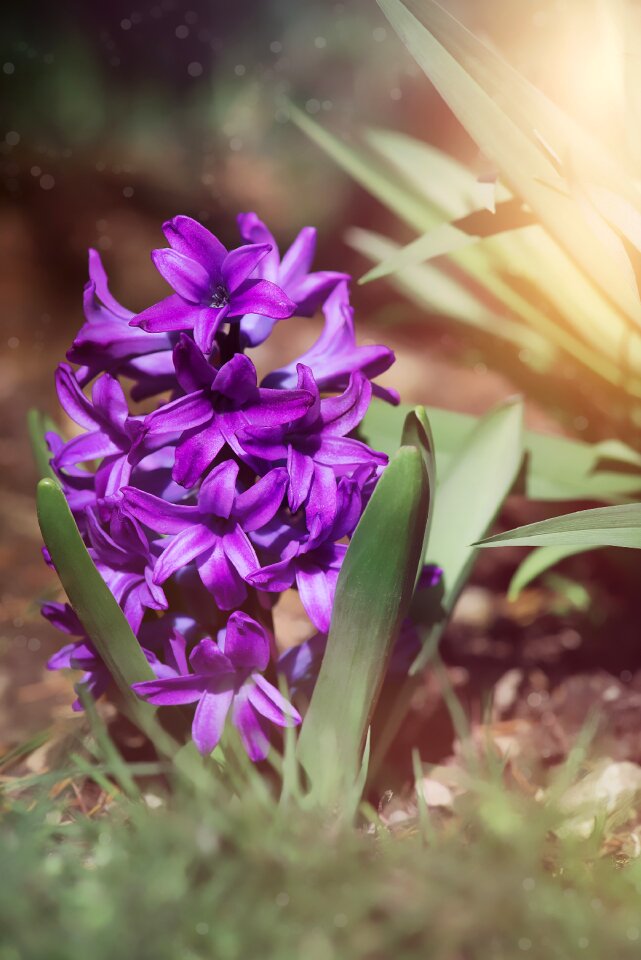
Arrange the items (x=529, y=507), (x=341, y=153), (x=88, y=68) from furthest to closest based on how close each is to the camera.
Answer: (x=88, y=68) → (x=529, y=507) → (x=341, y=153)

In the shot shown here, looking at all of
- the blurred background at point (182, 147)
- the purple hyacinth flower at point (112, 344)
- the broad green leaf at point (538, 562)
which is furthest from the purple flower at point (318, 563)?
the blurred background at point (182, 147)

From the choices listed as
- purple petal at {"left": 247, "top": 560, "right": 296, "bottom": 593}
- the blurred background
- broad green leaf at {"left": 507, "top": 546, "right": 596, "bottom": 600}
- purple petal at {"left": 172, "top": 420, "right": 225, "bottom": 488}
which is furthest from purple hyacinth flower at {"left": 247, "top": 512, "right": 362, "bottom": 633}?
the blurred background

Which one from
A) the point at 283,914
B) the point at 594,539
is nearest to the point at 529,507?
the point at 594,539

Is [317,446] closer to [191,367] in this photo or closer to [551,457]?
[191,367]

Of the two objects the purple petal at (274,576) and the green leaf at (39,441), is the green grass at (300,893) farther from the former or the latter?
the green leaf at (39,441)

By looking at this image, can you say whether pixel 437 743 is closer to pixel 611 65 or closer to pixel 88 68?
pixel 611 65
